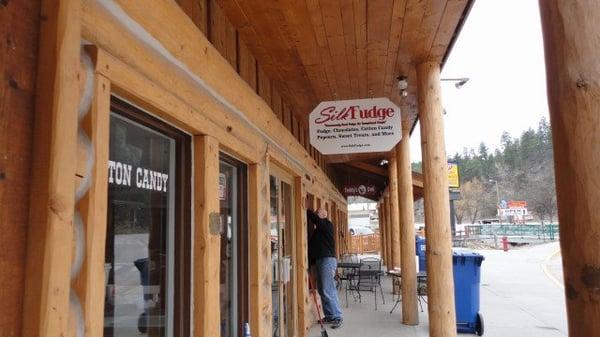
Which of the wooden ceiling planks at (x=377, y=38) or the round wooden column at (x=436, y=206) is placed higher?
the wooden ceiling planks at (x=377, y=38)

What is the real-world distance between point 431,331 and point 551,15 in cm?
362

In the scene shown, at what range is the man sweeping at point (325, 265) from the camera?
275 inches

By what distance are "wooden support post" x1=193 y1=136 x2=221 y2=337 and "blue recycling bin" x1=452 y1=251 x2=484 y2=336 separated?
5.01 metres

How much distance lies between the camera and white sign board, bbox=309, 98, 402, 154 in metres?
5.14

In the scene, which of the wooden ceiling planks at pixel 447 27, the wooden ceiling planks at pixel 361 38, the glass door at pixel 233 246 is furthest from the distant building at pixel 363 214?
the glass door at pixel 233 246

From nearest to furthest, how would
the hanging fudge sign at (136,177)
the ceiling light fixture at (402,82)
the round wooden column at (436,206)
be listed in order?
the hanging fudge sign at (136,177) → the round wooden column at (436,206) → the ceiling light fixture at (402,82)

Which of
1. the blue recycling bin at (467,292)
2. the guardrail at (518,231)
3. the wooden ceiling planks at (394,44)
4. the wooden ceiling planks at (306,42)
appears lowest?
the blue recycling bin at (467,292)

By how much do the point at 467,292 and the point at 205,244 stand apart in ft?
17.2

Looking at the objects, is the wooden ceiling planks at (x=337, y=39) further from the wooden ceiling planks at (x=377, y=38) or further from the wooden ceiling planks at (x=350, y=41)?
the wooden ceiling planks at (x=377, y=38)

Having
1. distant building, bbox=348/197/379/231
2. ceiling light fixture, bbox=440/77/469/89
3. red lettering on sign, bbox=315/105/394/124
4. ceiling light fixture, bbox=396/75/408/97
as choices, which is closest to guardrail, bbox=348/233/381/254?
ceiling light fixture, bbox=440/77/469/89

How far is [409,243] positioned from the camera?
7391 mm

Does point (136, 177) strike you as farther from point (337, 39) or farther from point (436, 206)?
point (436, 206)

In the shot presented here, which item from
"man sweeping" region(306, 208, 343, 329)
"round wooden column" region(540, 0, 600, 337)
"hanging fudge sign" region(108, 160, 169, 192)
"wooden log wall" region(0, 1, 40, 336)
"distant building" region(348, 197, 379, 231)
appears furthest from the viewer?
"distant building" region(348, 197, 379, 231)

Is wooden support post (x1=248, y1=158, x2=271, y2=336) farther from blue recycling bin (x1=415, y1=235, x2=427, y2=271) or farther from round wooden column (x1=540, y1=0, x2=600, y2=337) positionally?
blue recycling bin (x1=415, y1=235, x2=427, y2=271)
